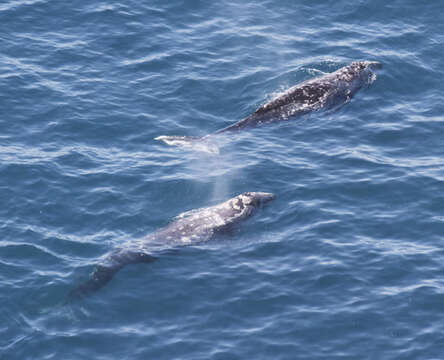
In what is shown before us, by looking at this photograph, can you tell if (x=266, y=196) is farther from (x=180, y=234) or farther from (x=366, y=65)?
(x=366, y=65)

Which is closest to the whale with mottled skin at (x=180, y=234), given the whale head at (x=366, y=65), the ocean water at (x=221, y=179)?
the ocean water at (x=221, y=179)

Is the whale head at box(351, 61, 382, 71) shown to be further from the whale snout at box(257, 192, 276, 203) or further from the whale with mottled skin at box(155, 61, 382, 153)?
the whale snout at box(257, 192, 276, 203)

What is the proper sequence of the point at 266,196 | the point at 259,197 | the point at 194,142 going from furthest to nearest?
the point at 194,142, the point at 266,196, the point at 259,197

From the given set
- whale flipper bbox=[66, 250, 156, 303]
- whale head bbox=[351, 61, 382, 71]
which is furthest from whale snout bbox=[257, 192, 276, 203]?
whale head bbox=[351, 61, 382, 71]

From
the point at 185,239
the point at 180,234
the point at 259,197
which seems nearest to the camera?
the point at 185,239

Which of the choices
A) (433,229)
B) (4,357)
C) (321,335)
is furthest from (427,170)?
(4,357)

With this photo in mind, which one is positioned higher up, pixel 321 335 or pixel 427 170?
pixel 427 170

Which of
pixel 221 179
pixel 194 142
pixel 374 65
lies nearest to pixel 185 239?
pixel 221 179

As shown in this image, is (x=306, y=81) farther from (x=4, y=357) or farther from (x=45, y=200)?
(x=4, y=357)
